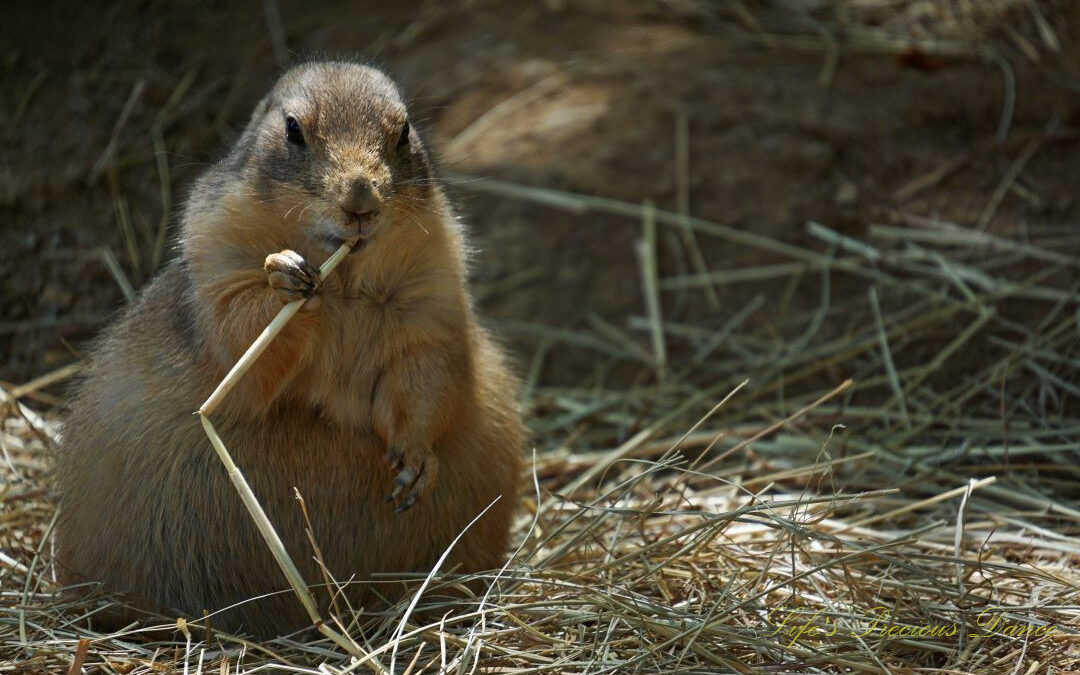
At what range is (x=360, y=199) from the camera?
321cm

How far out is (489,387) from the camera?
14.0 feet

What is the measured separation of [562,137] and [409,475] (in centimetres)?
370

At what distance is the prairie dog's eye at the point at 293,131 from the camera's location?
3.48 m

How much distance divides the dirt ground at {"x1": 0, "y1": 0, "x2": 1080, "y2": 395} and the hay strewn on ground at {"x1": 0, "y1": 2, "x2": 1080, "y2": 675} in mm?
131

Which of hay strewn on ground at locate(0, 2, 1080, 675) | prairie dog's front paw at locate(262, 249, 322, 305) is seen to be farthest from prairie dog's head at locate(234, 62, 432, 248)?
hay strewn on ground at locate(0, 2, 1080, 675)

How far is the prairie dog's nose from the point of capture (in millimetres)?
3211

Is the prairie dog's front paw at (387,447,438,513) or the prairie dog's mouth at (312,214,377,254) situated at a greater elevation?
the prairie dog's mouth at (312,214,377,254)

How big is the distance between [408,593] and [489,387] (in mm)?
883

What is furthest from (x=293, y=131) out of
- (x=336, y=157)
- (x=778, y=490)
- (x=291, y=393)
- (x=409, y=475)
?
(x=778, y=490)

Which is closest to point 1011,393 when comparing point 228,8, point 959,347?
point 959,347

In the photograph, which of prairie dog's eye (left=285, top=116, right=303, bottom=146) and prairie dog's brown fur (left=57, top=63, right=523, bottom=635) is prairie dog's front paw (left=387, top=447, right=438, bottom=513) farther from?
prairie dog's eye (left=285, top=116, right=303, bottom=146)

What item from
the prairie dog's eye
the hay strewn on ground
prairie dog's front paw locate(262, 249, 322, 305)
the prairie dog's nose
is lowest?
the hay strewn on ground

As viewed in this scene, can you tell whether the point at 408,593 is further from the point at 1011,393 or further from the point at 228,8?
the point at 228,8

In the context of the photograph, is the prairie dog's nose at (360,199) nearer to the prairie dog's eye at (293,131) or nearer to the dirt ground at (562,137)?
the prairie dog's eye at (293,131)
